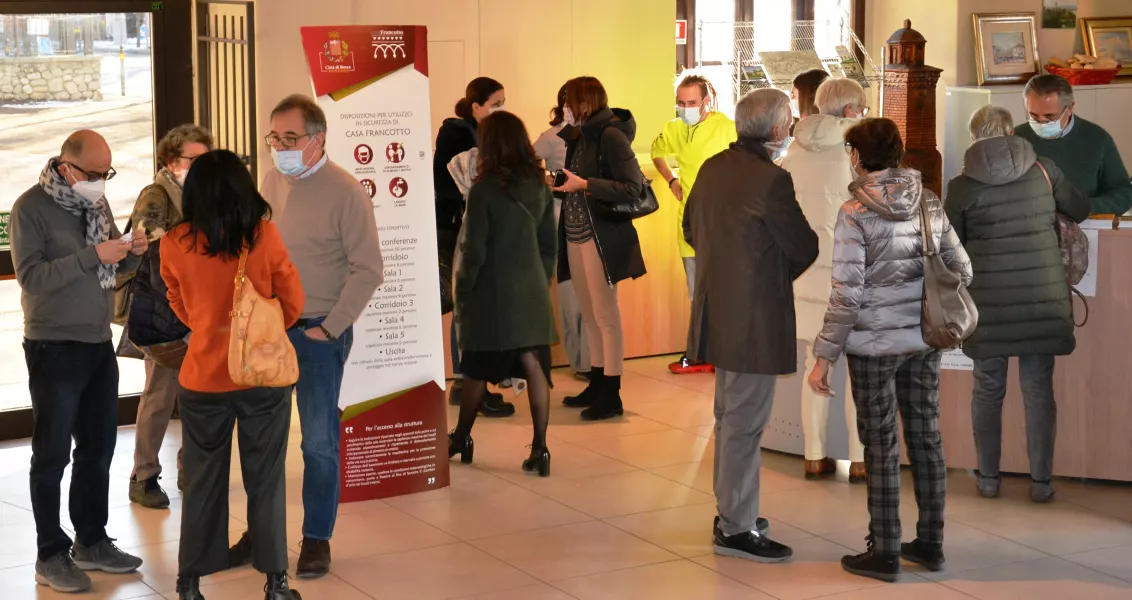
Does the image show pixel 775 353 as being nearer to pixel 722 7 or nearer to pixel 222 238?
pixel 222 238

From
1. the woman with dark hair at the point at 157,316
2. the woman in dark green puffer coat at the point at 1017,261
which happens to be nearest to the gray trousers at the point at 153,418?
the woman with dark hair at the point at 157,316

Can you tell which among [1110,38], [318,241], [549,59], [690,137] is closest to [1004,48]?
[1110,38]

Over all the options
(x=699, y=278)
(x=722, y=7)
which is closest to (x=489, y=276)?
(x=699, y=278)

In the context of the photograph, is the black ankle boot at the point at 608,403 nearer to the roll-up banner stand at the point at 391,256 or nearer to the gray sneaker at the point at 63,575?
the roll-up banner stand at the point at 391,256

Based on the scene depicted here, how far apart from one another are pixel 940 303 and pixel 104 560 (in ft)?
9.40

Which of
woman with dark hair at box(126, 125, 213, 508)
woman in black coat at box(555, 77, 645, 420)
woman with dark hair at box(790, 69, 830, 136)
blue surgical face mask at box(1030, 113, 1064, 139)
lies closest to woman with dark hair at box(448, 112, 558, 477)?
woman in black coat at box(555, 77, 645, 420)

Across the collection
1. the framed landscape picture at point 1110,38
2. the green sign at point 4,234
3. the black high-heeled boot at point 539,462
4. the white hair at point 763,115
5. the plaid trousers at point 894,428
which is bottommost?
the black high-heeled boot at point 539,462

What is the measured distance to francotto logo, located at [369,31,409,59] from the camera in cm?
542

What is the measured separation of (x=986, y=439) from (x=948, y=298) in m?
1.41

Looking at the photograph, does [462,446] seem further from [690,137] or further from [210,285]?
[690,137]

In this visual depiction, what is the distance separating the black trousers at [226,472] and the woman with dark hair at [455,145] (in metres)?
2.77

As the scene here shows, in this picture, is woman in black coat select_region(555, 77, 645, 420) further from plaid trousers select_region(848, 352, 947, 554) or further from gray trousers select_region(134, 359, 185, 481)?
plaid trousers select_region(848, 352, 947, 554)

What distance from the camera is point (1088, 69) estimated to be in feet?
33.2

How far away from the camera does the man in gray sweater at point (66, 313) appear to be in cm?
444
